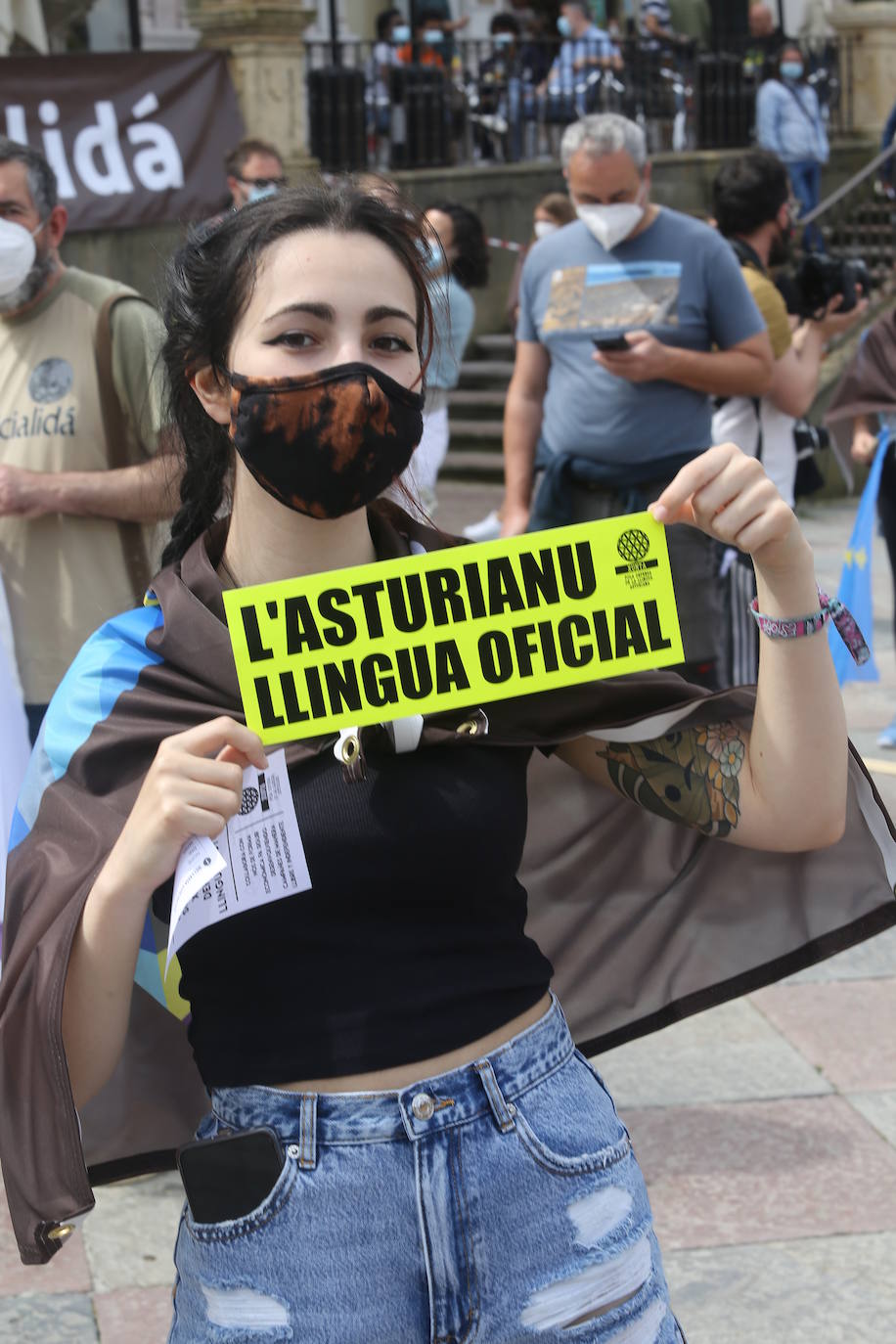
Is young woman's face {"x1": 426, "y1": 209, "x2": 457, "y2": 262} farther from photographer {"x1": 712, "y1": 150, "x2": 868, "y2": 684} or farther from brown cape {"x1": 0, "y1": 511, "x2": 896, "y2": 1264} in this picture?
brown cape {"x1": 0, "y1": 511, "x2": 896, "y2": 1264}

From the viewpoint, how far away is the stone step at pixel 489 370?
15.2 meters

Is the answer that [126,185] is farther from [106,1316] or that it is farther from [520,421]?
[106,1316]

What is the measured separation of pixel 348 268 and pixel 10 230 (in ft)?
7.29

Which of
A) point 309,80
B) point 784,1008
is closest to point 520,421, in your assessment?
point 784,1008

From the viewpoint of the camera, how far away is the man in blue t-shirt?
539 cm

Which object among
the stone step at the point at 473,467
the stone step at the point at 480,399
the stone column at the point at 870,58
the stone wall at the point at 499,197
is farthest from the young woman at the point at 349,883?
the stone column at the point at 870,58

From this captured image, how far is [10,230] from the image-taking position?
12.8 ft

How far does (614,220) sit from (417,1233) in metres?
4.17

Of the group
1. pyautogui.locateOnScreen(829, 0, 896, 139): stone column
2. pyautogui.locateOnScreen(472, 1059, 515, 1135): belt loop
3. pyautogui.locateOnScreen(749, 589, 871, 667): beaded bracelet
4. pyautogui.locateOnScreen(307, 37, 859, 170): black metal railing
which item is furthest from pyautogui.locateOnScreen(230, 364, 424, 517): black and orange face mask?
pyautogui.locateOnScreen(829, 0, 896, 139): stone column

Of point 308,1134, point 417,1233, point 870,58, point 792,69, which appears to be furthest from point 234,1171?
point 870,58

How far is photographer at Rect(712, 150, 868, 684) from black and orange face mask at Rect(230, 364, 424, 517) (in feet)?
12.1

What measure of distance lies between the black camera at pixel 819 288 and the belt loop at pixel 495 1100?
524cm

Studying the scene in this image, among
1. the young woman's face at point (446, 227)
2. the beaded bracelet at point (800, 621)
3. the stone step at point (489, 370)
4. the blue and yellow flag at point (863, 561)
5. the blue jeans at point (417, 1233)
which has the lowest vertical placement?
the stone step at point (489, 370)

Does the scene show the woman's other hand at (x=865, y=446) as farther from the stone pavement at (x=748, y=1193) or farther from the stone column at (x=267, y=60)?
the stone column at (x=267, y=60)
